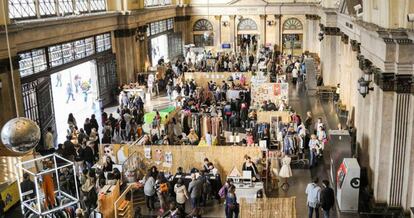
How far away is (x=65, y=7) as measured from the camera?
2272cm

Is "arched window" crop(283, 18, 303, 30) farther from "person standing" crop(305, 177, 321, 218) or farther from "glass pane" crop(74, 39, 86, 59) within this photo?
"person standing" crop(305, 177, 321, 218)

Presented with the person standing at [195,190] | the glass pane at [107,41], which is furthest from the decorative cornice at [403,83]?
the glass pane at [107,41]

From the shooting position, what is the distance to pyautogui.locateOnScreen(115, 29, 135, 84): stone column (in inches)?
1136

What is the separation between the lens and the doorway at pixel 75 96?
24875 millimetres

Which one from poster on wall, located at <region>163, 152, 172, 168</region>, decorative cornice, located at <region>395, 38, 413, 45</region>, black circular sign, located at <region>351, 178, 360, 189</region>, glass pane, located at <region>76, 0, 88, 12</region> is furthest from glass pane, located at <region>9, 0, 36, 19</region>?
decorative cornice, located at <region>395, 38, 413, 45</region>

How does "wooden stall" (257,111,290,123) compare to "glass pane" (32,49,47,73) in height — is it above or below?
below

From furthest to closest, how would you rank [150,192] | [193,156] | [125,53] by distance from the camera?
[125,53]
[193,156]
[150,192]

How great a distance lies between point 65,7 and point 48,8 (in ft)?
5.44

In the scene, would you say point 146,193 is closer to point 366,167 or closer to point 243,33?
point 366,167

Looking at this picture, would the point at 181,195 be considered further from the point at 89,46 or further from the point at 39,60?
the point at 89,46

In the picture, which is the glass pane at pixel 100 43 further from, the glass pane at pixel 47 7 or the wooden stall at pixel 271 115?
the wooden stall at pixel 271 115

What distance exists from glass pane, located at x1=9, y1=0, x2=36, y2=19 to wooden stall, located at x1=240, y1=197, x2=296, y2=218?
11.8 m

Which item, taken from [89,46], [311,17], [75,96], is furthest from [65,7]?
[311,17]

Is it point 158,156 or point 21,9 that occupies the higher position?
point 21,9
